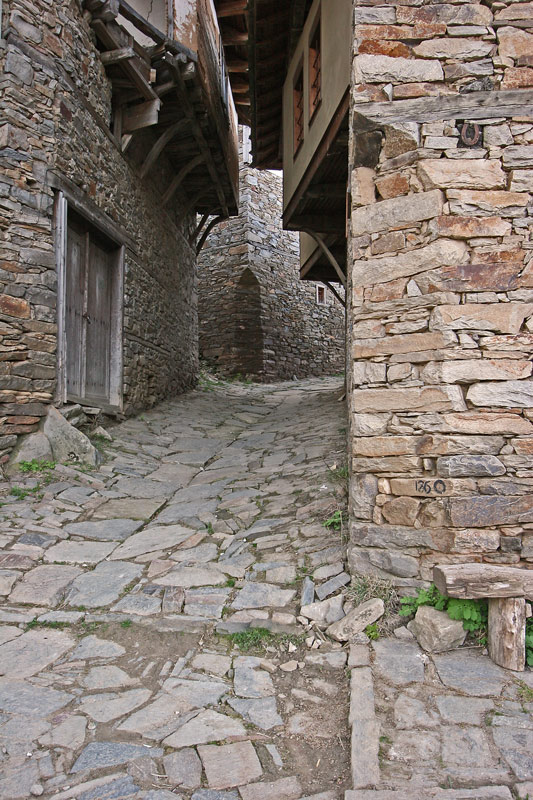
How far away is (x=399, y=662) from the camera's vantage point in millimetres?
2760

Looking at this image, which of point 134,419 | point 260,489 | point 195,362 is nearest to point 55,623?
point 260,489

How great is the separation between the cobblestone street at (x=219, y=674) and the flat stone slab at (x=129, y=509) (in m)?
0.03

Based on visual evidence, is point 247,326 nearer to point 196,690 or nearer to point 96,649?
point 96,649

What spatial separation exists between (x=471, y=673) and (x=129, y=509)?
11.0 ft

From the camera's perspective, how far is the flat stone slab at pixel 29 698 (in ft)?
8.05

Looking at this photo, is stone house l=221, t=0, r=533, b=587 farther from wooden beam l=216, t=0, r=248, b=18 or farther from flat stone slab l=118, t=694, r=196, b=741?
wooden beam l=216, t=0, r=248, b=18

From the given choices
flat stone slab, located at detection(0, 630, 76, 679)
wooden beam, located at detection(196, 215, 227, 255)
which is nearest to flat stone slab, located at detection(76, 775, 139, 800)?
flat stone slab, located at detection(0, 630, 76, 679)

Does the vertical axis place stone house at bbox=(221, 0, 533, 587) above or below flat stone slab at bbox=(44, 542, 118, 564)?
above

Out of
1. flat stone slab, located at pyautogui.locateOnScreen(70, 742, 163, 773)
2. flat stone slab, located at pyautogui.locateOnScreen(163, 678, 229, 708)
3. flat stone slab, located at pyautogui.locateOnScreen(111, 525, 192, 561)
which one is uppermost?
flat stone slab, located at pyautogui.locateOnScreen(111, 525, 192, 561)

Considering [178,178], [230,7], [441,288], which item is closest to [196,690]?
[441,288]

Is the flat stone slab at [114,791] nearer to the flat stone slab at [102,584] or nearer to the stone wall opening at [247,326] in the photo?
the flat stone slab at [102,584]

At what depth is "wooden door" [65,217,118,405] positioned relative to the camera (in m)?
6.79

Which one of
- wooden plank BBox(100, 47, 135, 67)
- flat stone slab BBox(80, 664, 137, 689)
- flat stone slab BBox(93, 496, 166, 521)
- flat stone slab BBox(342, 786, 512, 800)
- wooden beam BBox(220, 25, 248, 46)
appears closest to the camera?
flat stone slab BBox(342, 786, 512, 800)

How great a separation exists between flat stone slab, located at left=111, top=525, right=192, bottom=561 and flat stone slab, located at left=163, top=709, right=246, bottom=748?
1809 millimetres
